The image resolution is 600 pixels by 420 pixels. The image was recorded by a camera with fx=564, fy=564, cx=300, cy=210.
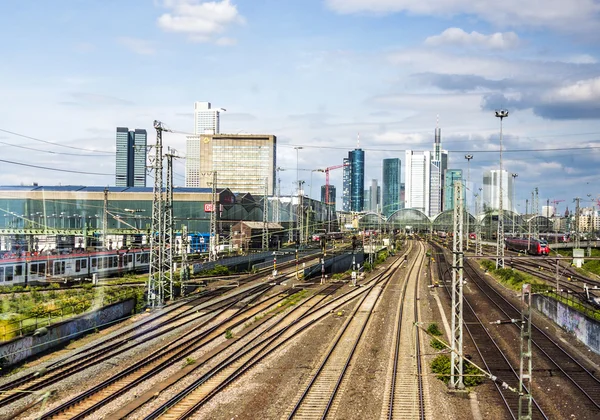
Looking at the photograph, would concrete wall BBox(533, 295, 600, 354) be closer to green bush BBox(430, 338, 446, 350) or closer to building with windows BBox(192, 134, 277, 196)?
green bush BBox(430, 338, 446, 350)

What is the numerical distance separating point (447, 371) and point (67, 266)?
30.8m

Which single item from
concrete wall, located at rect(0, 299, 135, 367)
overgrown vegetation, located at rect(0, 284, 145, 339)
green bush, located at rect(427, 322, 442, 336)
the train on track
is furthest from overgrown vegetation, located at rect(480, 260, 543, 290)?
concrete wall, located at rect(0, 299, 135, 367)

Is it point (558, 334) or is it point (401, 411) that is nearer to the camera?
point (401, 411)

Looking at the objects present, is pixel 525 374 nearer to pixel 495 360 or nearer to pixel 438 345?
pixel 495 360

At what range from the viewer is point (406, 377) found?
21.1 m

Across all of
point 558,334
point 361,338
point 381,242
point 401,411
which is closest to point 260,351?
point 361,338

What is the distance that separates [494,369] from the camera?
2217cm

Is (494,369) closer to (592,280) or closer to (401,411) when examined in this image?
(401,411)

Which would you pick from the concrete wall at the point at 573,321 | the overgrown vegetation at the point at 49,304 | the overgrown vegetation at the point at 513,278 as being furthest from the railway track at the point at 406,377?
the overgrown vegetation at the point at 49,304

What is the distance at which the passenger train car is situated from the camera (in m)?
36.2

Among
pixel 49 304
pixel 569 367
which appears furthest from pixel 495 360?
pixel 49 304

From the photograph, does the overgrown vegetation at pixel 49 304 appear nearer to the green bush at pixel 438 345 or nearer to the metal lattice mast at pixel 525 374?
the green bush at pixel 438 345

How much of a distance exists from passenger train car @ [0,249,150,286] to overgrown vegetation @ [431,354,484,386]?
26.5 m

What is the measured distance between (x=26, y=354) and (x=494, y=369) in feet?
60.8
